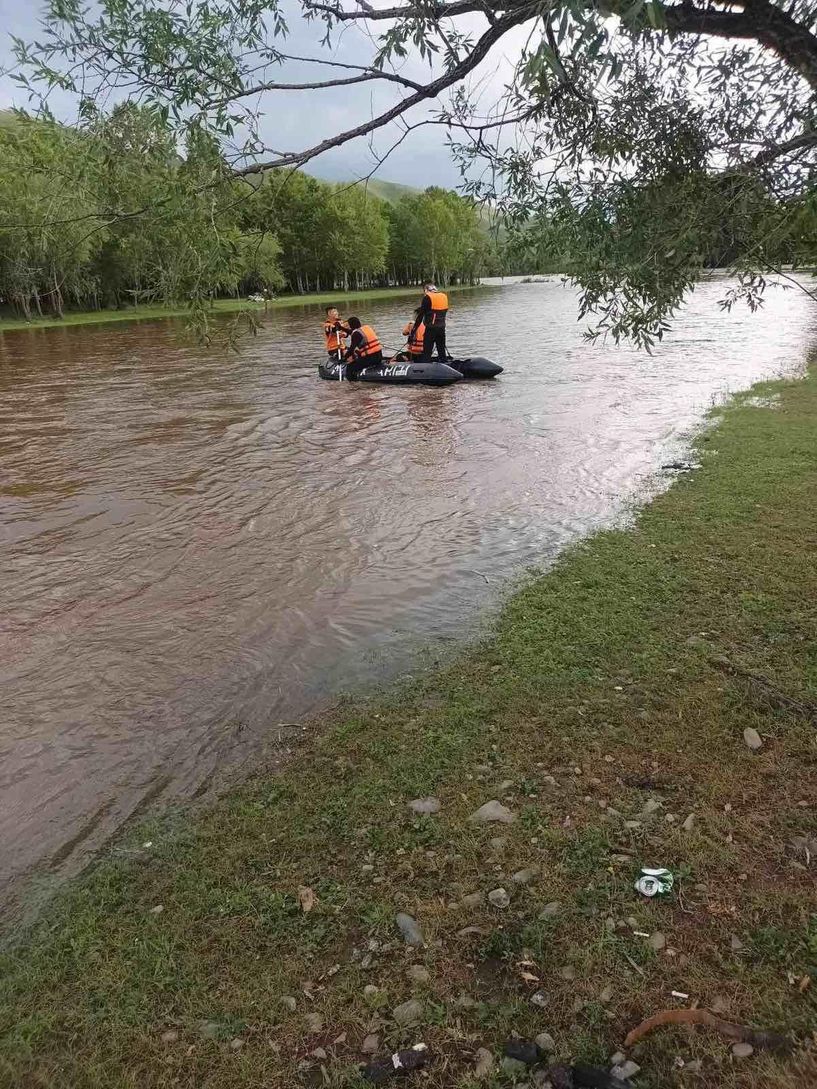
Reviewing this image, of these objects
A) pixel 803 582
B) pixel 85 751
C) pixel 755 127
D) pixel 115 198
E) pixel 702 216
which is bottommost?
pixel 85 751

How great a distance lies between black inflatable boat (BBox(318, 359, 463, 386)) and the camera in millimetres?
21906

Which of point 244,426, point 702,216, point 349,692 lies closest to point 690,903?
point 349,692

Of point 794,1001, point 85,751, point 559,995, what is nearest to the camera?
point 794,1001

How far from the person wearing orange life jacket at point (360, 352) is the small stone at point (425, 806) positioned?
1993 cm

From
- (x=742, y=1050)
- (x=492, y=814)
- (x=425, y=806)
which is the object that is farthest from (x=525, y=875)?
(x=742, y=1050)

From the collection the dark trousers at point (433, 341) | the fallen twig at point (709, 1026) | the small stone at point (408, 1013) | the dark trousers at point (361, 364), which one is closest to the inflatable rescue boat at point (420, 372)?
the dark trousers at point (361, 364)

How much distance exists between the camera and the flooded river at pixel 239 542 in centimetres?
560

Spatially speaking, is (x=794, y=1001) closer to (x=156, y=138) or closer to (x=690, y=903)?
(x=690, y=903)

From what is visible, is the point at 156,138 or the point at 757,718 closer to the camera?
the point at 156,138

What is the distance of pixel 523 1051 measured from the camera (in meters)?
2.89

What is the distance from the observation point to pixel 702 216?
4.66 meters

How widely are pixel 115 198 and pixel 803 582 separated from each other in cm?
671

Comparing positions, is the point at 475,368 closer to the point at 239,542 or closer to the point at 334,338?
the point at 334,338

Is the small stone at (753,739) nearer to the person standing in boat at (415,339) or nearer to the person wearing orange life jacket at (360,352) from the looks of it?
A: the person standing in boat at (415,339)
